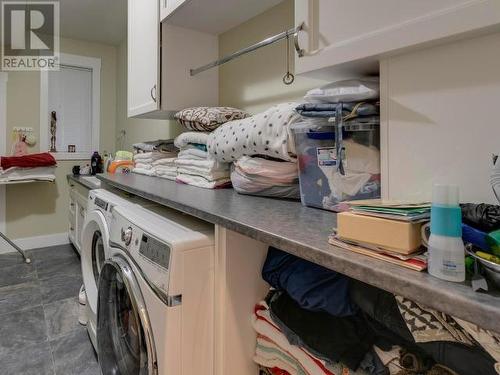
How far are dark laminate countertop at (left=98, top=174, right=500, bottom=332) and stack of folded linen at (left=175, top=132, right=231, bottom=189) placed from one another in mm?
187

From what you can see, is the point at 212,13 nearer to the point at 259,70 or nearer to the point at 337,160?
the point at 259,70

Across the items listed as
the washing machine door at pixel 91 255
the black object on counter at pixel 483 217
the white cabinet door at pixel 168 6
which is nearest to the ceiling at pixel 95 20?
the white cabinet door at pixel 168 6

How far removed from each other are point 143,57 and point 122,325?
1609 millimetres

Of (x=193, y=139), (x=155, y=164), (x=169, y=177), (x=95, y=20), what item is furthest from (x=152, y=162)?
(x=95, y=20)

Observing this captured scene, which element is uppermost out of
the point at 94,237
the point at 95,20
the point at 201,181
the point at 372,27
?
the point at 95,20

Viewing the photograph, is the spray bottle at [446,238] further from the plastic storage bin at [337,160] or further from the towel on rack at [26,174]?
the towel on rack at [26,174]

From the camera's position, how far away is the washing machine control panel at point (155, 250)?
865 millimetres

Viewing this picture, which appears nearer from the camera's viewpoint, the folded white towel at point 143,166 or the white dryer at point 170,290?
the white dryer at point 170,290

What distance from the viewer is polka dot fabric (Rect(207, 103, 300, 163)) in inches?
40.2

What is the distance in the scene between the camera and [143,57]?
2002 mm

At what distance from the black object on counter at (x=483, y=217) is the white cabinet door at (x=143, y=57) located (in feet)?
5.58

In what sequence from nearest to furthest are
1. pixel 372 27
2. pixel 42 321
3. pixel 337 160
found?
pixel 372 27 → pixel 337 160 → pixel 42 321

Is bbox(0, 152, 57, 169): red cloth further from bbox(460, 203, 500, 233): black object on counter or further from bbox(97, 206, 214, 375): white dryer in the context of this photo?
bbox(460, 203, 500, 233): black object on counter

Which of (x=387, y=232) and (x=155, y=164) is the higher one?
(x=155, y=164)
